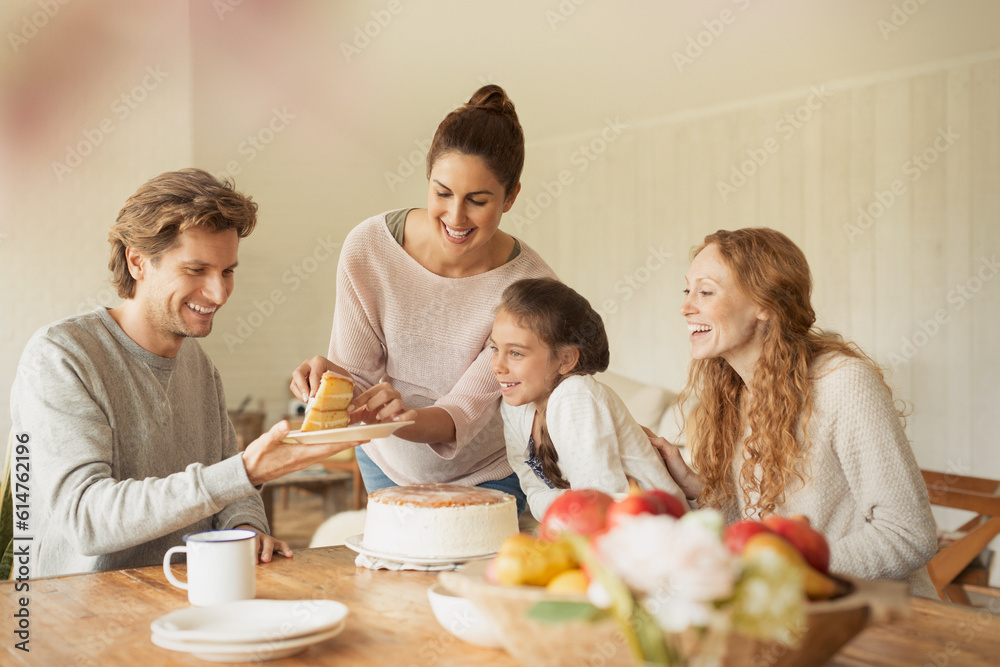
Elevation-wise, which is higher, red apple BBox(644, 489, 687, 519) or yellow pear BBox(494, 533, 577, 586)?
red apple BBox(644, 489, 687, 519)

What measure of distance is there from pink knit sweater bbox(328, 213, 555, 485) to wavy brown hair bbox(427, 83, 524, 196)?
0.30 metres

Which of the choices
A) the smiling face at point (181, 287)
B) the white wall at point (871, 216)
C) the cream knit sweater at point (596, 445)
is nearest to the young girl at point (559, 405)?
the cream knit sweater at point (596, 445)

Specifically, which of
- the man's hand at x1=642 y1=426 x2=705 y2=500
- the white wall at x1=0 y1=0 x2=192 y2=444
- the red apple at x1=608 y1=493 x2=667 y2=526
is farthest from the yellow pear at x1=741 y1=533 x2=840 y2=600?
the white wall at x1=0 y1=0 x2=192 y2=444

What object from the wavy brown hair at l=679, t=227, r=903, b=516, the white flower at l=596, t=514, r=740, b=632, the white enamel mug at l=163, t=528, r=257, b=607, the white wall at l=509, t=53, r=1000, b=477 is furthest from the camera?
the white wall at l=509, t=53, r=1000, b=477

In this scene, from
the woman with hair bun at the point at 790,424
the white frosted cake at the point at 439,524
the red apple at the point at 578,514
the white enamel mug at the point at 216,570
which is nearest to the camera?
the red apple at the point at 578,514

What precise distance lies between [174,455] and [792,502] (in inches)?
55.1

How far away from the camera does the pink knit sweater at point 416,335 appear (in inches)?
91.6

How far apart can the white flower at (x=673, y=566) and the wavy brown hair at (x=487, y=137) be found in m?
1.53

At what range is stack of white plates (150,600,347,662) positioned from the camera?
110 cm

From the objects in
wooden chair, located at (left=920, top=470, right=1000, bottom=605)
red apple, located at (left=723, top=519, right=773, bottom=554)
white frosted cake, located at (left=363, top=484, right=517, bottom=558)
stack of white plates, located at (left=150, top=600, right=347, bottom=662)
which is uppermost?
red apple, located at (left=723, top=519, right=773, bottom=554)

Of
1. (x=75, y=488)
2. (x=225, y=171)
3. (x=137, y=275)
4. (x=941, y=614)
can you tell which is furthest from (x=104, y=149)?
(x=941, y=614)

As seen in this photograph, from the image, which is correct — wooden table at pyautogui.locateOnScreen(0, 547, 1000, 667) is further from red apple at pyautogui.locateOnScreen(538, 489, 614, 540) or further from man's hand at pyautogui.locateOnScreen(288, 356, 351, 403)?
man's hand at pyautogui.locateOnScreen(288, 356, 351, 403)

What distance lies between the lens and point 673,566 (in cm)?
69

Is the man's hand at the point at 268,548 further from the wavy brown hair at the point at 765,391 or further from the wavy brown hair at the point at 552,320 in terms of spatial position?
the wavy brown hair at the point at 765,391
